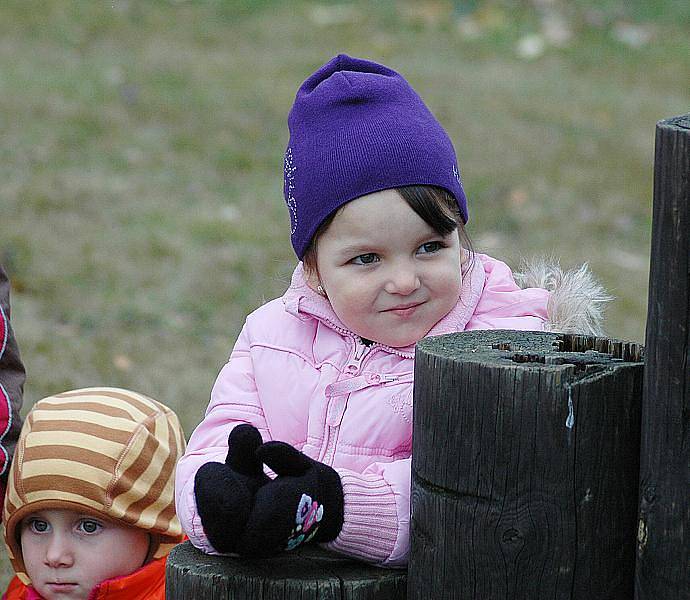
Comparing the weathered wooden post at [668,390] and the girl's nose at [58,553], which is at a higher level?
the weathered wooden post at [668,390]

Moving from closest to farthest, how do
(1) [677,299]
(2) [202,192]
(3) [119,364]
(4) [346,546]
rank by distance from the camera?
(1) [677,299] → (4) [346,546] → (3) [119,364] → (2) [202,192]

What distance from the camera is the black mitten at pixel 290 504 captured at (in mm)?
1946

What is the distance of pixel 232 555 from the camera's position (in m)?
2.14

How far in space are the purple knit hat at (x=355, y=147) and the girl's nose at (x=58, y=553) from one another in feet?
3.44

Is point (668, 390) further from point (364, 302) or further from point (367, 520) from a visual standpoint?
point (364, 302)

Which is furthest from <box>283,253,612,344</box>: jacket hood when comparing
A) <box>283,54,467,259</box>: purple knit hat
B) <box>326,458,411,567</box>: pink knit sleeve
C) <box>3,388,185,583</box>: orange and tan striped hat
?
<box>3,388,185,583</box>: orange and tan striped hat

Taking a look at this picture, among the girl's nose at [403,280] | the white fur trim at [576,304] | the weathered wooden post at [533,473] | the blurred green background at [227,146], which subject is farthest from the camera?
the blurred green background at [227,146]

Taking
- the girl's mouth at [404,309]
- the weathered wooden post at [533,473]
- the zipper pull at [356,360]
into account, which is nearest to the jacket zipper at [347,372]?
the zipper pull at [356,360]

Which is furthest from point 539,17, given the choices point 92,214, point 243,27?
point 92,214

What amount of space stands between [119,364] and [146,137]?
11.2 feet

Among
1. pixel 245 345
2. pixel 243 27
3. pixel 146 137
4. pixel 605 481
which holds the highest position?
pixel 243 27

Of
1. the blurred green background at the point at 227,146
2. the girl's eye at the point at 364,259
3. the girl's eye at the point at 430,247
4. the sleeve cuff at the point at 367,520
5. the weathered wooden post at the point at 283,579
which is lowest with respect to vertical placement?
the weathered wooden post at the point at 283,579

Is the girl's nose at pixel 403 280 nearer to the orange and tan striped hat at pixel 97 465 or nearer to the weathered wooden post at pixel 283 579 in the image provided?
the weathered wooden post at pixel 283 579

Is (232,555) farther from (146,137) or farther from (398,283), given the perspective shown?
(146,137)
